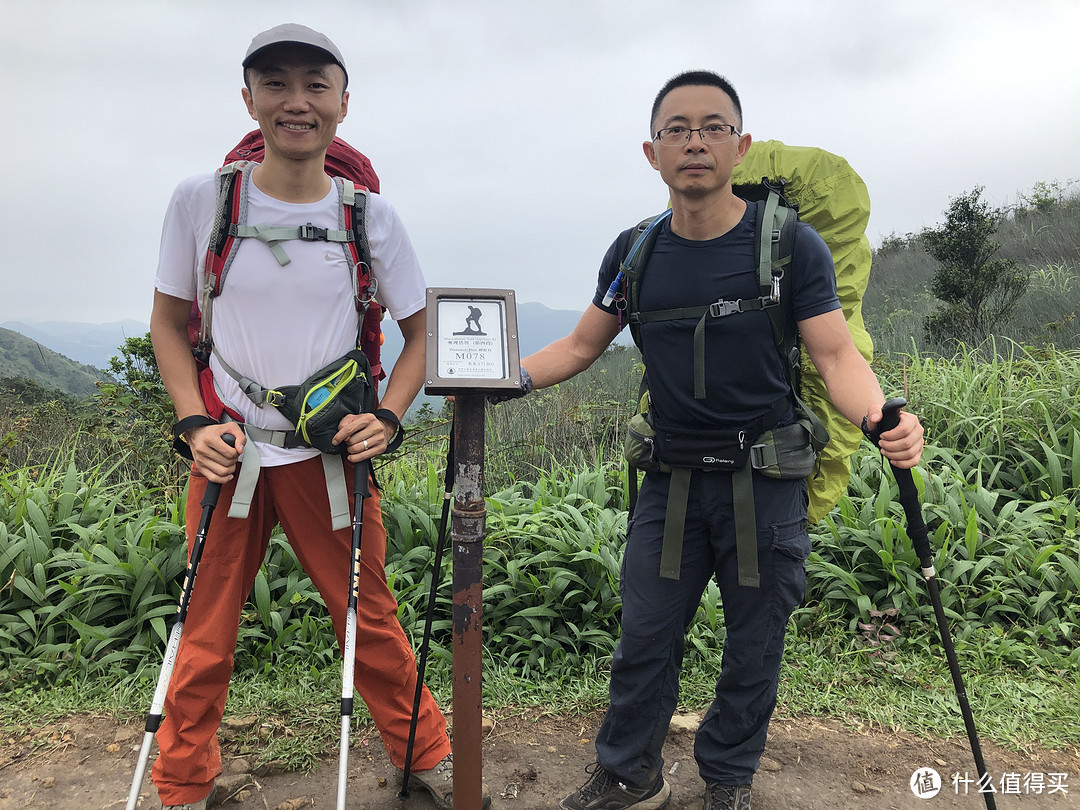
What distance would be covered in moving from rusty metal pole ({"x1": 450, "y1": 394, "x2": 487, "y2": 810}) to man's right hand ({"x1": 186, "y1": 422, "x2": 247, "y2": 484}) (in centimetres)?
70

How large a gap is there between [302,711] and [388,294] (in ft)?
6.63

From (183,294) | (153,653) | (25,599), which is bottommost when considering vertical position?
(153,653)

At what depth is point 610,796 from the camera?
2781mm

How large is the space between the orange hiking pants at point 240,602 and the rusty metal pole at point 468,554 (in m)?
0.46

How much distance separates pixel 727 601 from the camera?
8.63 ft

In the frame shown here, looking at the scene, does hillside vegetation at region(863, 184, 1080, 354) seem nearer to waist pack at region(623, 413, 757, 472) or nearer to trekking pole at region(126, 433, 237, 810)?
waist pack at region(623, 413, 757, 472)

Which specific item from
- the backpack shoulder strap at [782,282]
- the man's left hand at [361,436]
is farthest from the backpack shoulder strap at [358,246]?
the backpack shoulder strap at [782,282]

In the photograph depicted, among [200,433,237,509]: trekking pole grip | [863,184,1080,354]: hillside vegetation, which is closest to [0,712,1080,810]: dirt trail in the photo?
[200,433,237,509]: trekking pole grip

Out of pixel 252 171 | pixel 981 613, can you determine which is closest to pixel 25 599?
pixel 252 171

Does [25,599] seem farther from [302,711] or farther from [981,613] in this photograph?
[981,613]

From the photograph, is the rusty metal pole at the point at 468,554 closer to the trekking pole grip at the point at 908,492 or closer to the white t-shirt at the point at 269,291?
the white t-shirt at the point at 269,291

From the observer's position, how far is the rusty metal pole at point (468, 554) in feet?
7.23

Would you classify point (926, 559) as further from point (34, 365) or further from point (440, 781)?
point (34, 365)

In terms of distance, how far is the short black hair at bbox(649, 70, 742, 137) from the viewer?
247cm
